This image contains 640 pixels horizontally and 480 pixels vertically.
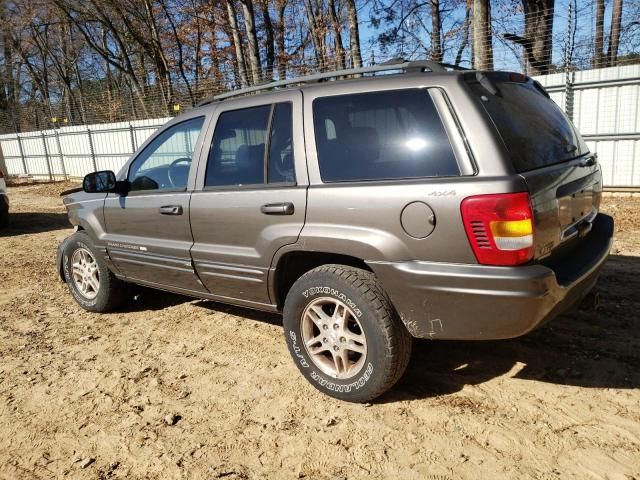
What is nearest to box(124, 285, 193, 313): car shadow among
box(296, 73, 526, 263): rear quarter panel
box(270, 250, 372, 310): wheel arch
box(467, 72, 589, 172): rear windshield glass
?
box(270, 250, 372, 310): wheel arch

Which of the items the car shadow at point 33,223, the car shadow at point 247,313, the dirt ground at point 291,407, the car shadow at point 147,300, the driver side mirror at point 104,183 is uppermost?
the driver side mirror at point 104,183

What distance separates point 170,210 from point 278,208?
1.07m

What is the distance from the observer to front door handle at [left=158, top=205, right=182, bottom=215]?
3584 millimetres

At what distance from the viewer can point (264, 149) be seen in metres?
3.20

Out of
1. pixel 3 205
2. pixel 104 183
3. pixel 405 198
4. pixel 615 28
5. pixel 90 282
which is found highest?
pixel 615 28

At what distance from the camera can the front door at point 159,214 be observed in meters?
3.64

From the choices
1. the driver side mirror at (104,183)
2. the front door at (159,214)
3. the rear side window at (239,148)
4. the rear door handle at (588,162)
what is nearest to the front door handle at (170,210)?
the front door at (159,214)

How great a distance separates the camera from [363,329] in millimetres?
2709

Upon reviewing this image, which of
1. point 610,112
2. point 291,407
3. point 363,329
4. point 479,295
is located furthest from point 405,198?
point 610,112

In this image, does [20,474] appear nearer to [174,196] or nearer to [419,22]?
[174,196]

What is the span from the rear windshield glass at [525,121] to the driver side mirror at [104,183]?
2875 millimetres

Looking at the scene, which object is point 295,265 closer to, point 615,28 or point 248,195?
point 248,195

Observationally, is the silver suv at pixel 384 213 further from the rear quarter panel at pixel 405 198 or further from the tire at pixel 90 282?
the tire at pixel 90 282

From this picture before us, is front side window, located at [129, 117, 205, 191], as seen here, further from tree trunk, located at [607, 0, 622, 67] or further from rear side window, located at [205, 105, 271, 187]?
tree trunk, located at [607, 0, 622, 67]
